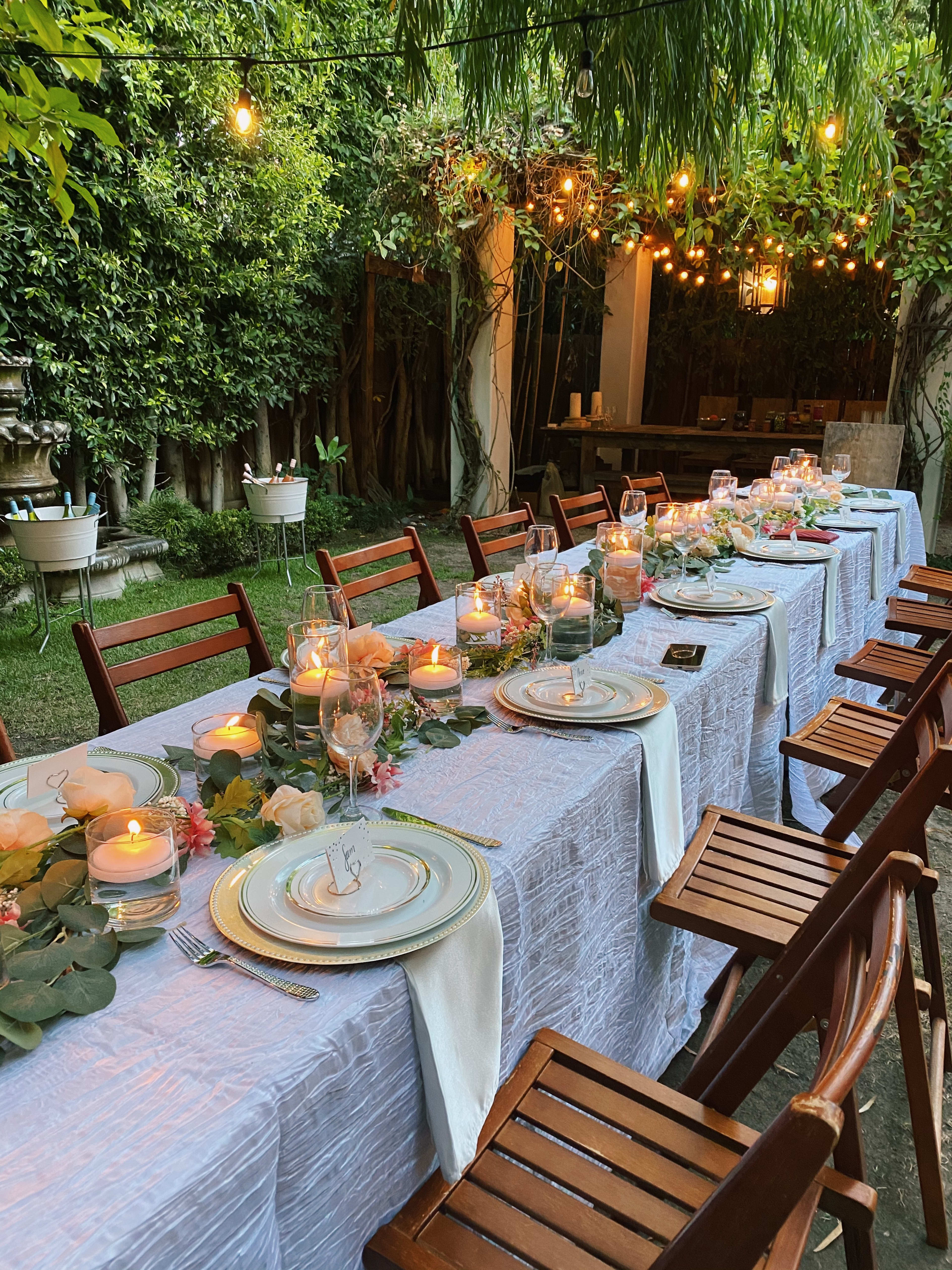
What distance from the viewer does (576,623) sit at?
71.1 inches

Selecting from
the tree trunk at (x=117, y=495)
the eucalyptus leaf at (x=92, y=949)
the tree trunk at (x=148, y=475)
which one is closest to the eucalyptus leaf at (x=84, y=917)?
the eucalyptus leaf at (x=92, y=949)

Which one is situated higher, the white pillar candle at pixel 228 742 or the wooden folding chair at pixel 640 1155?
the white pillar candle at pixel 228 742

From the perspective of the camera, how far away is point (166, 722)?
1.59m

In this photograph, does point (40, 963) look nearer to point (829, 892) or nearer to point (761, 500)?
point (829, 892)

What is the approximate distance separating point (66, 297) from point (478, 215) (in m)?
3.03

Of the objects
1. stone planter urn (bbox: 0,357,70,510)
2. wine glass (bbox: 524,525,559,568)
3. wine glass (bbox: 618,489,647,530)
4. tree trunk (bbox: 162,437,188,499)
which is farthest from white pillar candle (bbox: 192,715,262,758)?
tree trunk (bbox: 162,437,188,499)

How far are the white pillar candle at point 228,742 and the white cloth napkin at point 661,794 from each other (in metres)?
0.64

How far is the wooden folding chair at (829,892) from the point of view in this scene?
4.03 feet

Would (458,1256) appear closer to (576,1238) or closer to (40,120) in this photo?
(576,1238)

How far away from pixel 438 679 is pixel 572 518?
2.38 metres

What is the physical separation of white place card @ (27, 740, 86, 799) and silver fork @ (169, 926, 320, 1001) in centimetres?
35

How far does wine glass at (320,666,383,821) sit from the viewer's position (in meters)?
1.18

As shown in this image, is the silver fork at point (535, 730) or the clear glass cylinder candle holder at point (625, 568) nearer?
the silver fork at point (535, 730)

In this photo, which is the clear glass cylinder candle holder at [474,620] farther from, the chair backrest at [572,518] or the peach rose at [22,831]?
the chair backrest at [572,518]
